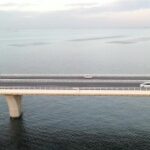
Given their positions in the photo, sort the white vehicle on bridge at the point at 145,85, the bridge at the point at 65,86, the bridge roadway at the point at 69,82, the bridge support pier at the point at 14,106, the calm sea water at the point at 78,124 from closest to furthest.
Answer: the calm sea water at the point at 78,124 → the bridge at the point at 65,86 → the white vehicle on bridge at the point at 145,85 → the bridge roadway at the point at 69,82 → the bridge support pier at the point at 14,106

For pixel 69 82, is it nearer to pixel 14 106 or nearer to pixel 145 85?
pixel 14 106

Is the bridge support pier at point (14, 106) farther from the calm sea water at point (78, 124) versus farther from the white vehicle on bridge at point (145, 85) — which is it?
the white vehicle on bridge at point (145, 85)

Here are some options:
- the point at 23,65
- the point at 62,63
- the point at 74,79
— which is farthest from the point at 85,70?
the point at 74,79

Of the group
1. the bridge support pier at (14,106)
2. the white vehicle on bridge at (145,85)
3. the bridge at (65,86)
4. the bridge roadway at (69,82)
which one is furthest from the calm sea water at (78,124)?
the white vehicle on bridge at (145,85)

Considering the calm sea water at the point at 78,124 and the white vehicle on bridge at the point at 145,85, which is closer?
the calm sea water at the point at 78,124

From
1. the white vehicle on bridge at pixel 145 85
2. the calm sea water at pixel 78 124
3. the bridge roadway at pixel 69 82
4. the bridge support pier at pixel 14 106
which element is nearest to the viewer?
the calm sea water at pixel 78 124

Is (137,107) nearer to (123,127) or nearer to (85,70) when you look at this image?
(123,127)

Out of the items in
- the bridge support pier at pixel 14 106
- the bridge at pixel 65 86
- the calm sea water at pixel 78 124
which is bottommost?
the calm sea water at pixel 78 124

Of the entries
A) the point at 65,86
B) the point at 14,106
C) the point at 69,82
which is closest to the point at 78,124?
the point at 65,86

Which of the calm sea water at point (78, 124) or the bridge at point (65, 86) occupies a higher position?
the bridge at point (65, 86)
